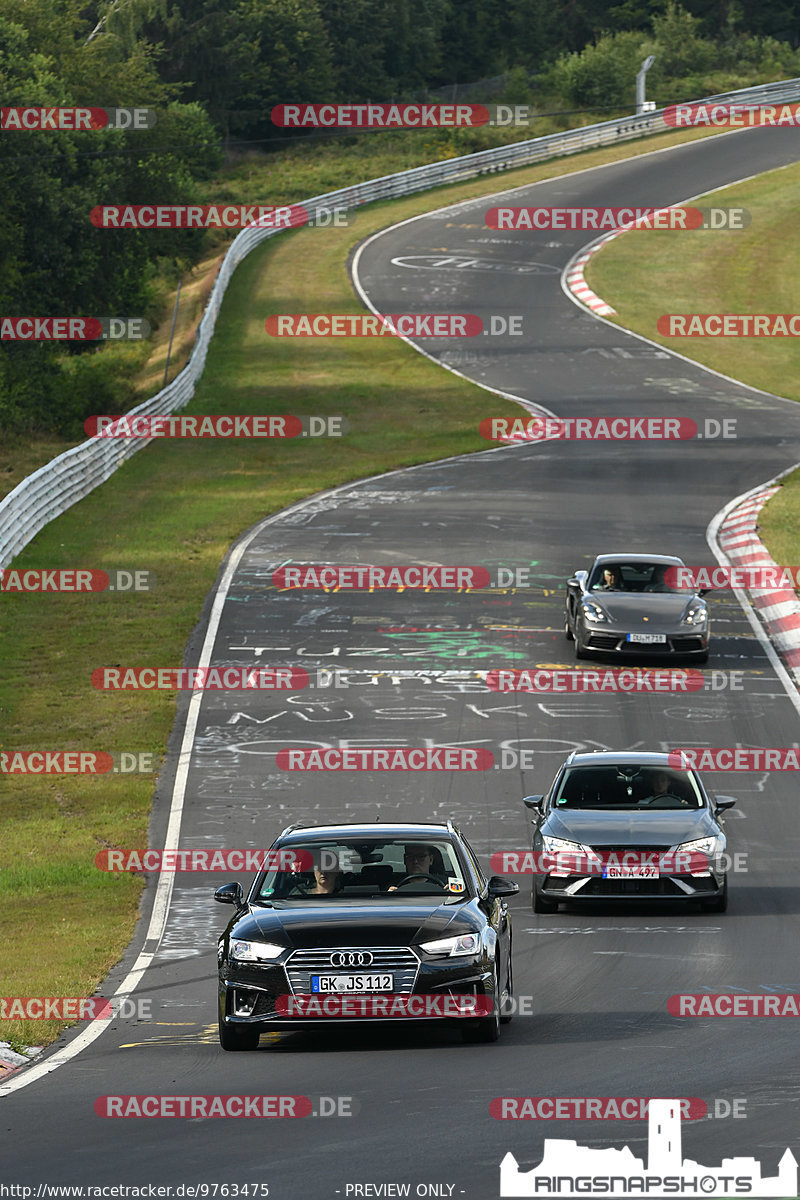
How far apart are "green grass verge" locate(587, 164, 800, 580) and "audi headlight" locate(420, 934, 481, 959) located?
45955 mm

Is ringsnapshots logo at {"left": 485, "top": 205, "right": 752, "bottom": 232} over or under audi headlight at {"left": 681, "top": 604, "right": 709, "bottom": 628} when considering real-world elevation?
over

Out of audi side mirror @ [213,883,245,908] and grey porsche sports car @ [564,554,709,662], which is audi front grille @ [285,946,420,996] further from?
grey porsche sports car @ [564,554,709,662]

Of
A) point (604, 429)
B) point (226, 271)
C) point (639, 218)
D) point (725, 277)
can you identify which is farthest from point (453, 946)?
point (639, 218)

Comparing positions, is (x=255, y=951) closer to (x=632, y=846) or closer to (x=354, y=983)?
(x=354, y=983)

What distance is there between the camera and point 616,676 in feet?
91.2

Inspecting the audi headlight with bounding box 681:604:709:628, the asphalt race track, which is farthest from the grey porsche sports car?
the asphalt race track

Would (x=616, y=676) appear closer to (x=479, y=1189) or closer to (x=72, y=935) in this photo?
(x=72, y=935)

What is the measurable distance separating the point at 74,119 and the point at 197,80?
4499 cm

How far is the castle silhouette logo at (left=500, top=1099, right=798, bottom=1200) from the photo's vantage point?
8.06m

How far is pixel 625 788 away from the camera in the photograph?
18.0 meters

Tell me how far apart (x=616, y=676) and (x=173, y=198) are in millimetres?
39717

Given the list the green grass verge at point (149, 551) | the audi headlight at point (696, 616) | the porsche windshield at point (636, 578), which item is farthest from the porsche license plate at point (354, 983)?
the porsche windshield at point (636, 578)

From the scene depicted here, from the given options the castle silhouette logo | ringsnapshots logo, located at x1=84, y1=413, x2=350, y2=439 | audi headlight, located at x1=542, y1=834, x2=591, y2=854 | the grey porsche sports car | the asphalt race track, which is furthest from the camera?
ringsnapshots logo, located at x1=84, y1=413, x2=350, y2=439

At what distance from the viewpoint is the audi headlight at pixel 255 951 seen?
11547mm
